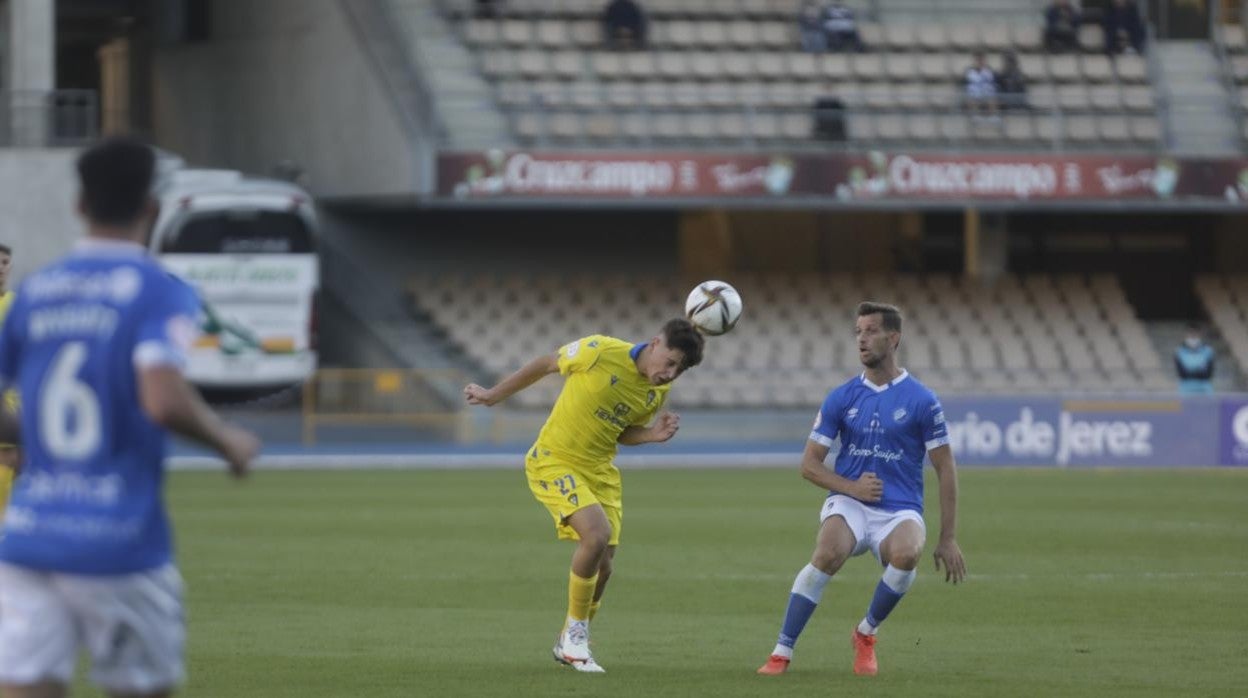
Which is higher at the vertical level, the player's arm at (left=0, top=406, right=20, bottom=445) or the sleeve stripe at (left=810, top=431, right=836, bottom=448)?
the player's arm at (left=0, top=406, right=20, bottom=445)

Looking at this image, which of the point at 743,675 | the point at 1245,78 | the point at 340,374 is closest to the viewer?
the point at 743,675

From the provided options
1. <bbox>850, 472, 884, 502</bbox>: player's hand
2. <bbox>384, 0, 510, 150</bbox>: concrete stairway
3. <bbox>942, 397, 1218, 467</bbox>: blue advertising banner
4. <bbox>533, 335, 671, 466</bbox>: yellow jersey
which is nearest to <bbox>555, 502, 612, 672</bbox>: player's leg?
<bbox>533, 335, 671, 466</bbox>: yellow jersey

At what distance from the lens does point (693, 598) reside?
1443cm

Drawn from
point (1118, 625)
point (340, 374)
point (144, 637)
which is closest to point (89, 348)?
point (144, 637)

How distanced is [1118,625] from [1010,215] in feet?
92.4

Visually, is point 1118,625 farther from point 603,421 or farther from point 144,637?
point 144,637

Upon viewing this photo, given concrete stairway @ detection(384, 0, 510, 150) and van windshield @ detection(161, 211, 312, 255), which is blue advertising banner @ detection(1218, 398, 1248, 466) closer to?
concrete stairway @ detection(384, 0, 510, 150)

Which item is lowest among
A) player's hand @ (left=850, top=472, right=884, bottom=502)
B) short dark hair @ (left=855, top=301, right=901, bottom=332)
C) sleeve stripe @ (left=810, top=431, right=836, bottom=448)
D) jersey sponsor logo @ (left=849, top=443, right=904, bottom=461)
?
player's hand @ (left=850, top=472, right=884, bottom=502)

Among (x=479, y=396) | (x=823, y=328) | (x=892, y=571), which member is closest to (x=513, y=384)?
(x=479, y=396)

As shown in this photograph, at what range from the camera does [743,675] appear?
10.5 metres

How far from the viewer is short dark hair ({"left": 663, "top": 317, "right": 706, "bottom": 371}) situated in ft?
34.1

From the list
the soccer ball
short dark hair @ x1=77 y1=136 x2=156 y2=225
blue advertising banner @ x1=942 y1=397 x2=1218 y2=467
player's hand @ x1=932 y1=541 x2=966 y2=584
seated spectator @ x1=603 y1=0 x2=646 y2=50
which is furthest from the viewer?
seated spectator @ x1=603 y1=0 x2=646 y2=50

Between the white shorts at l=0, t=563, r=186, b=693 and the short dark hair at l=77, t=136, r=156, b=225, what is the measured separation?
37.2 inches

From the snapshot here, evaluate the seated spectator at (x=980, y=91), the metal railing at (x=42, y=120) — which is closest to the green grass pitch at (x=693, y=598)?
the metal railing at (x=42, y=120)
